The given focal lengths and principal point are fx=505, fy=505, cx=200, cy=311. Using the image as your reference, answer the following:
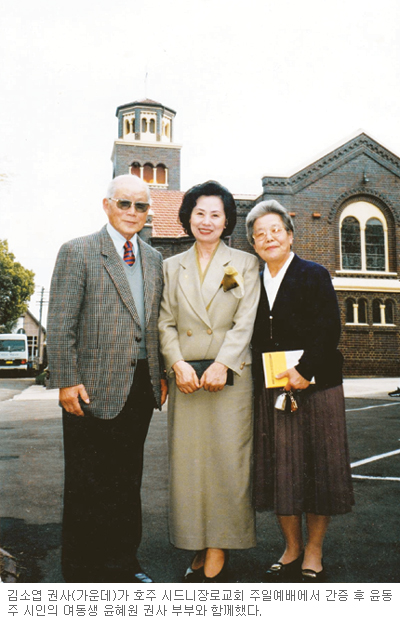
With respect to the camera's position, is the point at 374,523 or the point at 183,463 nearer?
the point at 183,463

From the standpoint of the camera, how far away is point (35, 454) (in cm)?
593

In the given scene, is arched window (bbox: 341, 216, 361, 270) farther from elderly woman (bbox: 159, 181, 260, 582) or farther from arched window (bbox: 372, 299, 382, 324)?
elderly woman (bbox: 159, 181, 260, 582)

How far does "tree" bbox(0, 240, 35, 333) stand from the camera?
3176mm

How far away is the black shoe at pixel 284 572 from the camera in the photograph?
8.40 feet

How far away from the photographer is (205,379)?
2510 millimetres

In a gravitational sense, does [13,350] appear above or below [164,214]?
below

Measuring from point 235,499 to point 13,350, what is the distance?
19.7m

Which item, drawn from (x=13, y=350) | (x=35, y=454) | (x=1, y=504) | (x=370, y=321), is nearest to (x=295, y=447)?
(x=1, y=504)

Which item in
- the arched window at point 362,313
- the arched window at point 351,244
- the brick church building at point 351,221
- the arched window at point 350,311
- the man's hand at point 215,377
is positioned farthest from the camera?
the arched window at point 351,244

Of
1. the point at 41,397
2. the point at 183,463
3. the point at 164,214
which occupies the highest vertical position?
the point at 164,214

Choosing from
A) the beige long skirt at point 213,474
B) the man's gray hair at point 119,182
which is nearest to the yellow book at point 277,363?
the beige long skirt at point 213,474

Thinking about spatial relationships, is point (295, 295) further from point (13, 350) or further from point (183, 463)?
point (13, 350)

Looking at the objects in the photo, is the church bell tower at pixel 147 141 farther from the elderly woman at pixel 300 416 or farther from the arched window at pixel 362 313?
the arched window at pixel 362 313
